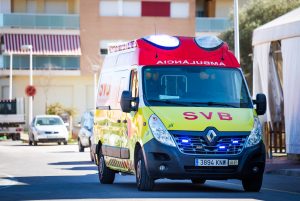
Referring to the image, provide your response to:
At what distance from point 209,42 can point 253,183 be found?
2.79 m

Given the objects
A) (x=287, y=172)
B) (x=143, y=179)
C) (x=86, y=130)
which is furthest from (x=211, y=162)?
(x=86, y=130)

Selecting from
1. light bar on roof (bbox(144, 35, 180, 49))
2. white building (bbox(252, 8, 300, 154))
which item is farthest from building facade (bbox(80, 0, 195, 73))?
light bar on roof (bbox(144, 35, 180, 49))

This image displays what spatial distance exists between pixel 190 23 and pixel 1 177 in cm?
5831

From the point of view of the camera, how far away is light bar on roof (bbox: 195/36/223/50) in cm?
2006

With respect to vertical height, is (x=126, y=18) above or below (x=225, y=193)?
above

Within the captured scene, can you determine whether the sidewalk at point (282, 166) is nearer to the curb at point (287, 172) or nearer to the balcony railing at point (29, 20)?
the curb at point (287, 172)

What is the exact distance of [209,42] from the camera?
20.2 m

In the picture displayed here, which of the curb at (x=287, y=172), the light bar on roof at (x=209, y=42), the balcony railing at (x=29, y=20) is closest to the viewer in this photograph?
the light bar on roof at (x=209, y=42)

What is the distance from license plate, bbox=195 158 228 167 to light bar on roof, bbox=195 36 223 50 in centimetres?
247

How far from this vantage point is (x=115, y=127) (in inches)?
836

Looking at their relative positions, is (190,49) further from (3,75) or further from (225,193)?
(3,75)

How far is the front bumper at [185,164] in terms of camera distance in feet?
60.4

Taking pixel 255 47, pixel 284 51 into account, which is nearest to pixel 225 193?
pixel 284 51

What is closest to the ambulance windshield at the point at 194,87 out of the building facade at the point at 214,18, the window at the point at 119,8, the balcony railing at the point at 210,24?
the building facade at the point at 214,18
